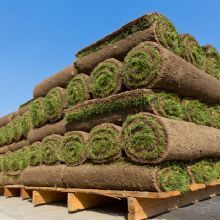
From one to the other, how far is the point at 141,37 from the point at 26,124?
17.6 ft

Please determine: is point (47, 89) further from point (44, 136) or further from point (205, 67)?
point (205, 67)

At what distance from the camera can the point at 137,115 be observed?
5.35 meters

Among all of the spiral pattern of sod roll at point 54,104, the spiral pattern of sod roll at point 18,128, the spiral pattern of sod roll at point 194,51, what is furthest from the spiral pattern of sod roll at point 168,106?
the spiral pattern of sod roll at point 18,128

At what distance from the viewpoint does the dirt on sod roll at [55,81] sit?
7.66 m

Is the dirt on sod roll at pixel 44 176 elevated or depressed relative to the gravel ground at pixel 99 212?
elevated

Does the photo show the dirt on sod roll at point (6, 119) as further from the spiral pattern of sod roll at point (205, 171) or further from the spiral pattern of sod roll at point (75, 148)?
the spiral pattern of sod roll at point (205, 171)

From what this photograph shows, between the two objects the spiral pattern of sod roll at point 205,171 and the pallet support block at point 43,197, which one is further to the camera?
the pallet support block at point 43,197

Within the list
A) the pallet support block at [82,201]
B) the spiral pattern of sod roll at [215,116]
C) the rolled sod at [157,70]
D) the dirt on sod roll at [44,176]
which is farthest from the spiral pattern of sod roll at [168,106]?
the dirt on sod roll at [44,176]

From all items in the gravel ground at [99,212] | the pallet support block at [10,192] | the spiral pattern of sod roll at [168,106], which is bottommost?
the gravel ground at [99,212]

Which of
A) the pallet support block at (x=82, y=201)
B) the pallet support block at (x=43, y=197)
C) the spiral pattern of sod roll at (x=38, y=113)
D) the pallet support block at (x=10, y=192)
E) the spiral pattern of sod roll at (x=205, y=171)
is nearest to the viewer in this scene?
the spiral pattern of sod roll at (x=205, y=171)

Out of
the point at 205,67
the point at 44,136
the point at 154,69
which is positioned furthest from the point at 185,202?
the point at 44,136

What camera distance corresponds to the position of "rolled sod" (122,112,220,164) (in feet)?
16.2

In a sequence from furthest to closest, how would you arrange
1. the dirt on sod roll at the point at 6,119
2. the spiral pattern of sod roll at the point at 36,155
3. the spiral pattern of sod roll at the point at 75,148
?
the dirt on sod roll at the point at 6,119, the spiral pattern of sod roll at the point at 36,155, the spiral pattern of sod roll at the point at 75,148

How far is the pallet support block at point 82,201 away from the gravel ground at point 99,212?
0.40 ft
